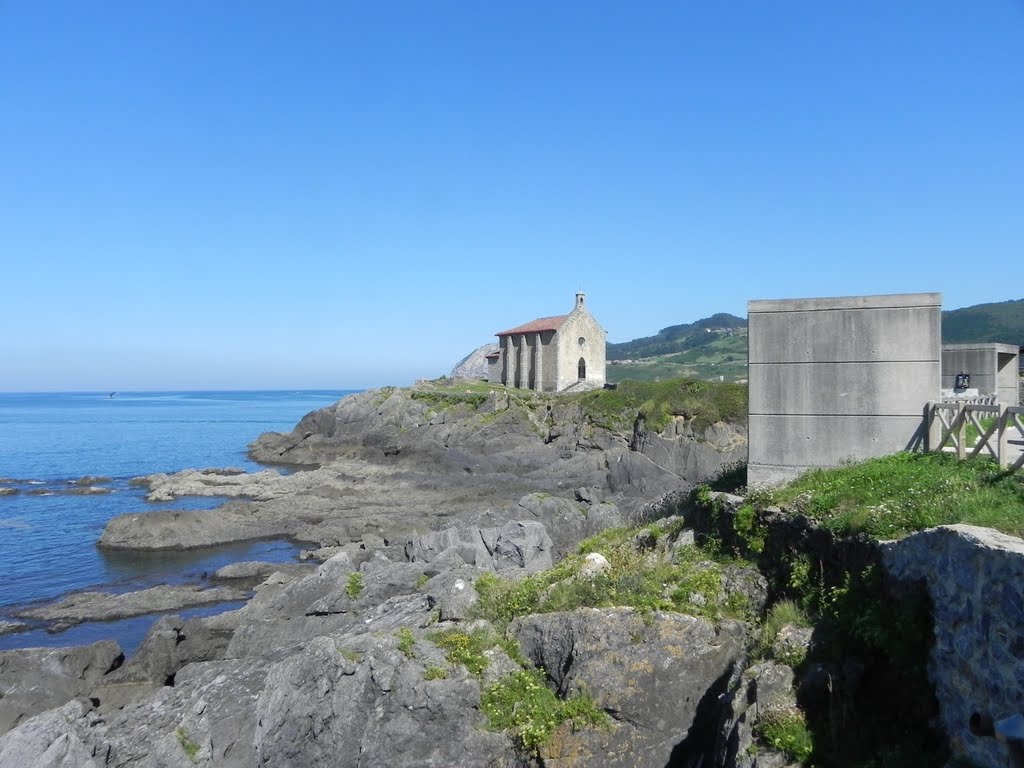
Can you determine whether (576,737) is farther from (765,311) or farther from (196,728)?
(765,311)

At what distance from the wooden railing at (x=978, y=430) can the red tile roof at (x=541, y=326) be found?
185 feet

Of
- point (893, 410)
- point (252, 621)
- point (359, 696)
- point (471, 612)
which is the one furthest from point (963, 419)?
point (252, 621)

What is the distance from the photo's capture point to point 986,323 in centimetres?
12319

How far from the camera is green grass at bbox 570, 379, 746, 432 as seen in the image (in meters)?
43.7

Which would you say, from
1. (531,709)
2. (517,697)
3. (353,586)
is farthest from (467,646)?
(353,586)

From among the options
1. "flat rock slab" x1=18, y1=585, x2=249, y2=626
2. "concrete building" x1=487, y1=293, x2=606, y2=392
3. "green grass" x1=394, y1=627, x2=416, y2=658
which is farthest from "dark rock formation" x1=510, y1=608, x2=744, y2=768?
"concrete building" x1=487, y1=293, x2=606, y2=392

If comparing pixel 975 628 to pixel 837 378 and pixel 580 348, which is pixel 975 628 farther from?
pixel 580 348

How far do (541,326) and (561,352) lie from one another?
416cm

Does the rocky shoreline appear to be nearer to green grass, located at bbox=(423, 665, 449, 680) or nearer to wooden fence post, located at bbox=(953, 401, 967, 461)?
green grass, located at bbox=(423, 665, 449, 680)

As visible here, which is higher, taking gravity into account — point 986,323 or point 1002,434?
point 986,323

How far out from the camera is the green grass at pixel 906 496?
7844 millimetres

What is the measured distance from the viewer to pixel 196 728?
11.7 m

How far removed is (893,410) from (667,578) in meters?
4.38

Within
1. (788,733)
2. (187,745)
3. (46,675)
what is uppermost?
(788,733)
